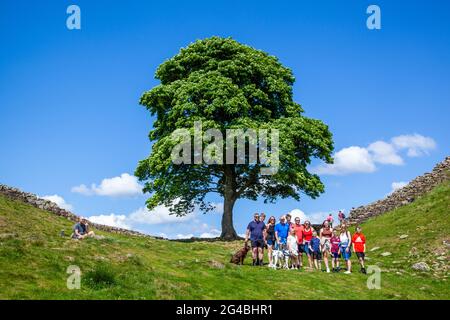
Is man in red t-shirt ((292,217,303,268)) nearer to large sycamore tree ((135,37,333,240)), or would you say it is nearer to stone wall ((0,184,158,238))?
large sycamore tree ((135,37,333,240))

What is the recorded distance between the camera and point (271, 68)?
44688 millimetres

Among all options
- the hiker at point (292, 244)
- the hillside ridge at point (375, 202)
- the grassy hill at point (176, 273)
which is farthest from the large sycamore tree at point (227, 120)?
the hiker at point (292, 244)

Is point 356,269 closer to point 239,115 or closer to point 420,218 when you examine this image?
point 420,218

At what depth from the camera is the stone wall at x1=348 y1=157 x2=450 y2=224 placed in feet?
143

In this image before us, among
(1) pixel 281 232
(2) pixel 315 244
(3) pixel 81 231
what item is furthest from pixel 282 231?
(3) pixel 81 231

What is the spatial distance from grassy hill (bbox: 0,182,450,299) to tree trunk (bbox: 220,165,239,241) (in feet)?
28.1

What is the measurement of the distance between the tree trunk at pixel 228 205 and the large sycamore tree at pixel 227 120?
82 mm

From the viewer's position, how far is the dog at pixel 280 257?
2505cm

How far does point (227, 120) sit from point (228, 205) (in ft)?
23.1

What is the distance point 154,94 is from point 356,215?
67.9ft

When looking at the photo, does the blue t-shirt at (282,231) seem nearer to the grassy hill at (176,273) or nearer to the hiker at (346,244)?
the grassy hill at (176,273)
